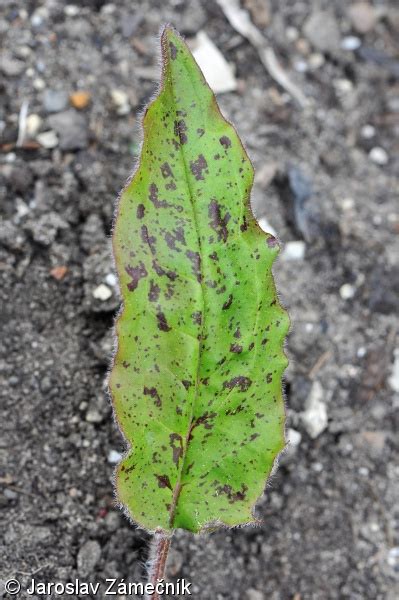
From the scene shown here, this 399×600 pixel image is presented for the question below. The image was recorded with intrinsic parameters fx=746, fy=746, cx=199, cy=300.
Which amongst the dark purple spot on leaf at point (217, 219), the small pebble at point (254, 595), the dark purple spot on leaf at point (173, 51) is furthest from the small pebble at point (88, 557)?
the dark purple spot on leaf at point (173, 51)

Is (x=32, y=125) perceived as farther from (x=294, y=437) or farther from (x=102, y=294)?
(x=294, y=437)

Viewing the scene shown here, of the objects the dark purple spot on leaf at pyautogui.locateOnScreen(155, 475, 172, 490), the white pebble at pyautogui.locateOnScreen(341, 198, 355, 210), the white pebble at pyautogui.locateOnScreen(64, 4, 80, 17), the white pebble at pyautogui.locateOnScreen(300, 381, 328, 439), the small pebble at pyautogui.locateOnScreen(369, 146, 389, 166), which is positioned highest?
the white pebble at pyautogui.locateOnScreen(64, 4, 80, 17)

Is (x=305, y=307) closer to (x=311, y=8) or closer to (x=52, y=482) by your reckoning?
Answer: (x=52, y=482)

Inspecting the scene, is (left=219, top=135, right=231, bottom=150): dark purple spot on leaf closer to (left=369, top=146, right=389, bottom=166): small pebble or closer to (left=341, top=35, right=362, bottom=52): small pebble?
(left=369, top=146, right=389, bottom=166): small pebble

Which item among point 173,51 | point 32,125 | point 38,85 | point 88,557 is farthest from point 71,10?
point 88,557

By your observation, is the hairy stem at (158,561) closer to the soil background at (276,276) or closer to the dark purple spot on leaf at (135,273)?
the soil background at (276,276)

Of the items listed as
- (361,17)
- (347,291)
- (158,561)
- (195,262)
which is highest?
(195,262)

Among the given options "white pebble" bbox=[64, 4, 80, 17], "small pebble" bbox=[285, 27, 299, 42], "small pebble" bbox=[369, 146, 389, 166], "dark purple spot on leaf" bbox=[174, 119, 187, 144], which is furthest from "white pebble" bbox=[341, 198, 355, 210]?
"white pebble" bbox=[64, 4, 80, 17]
